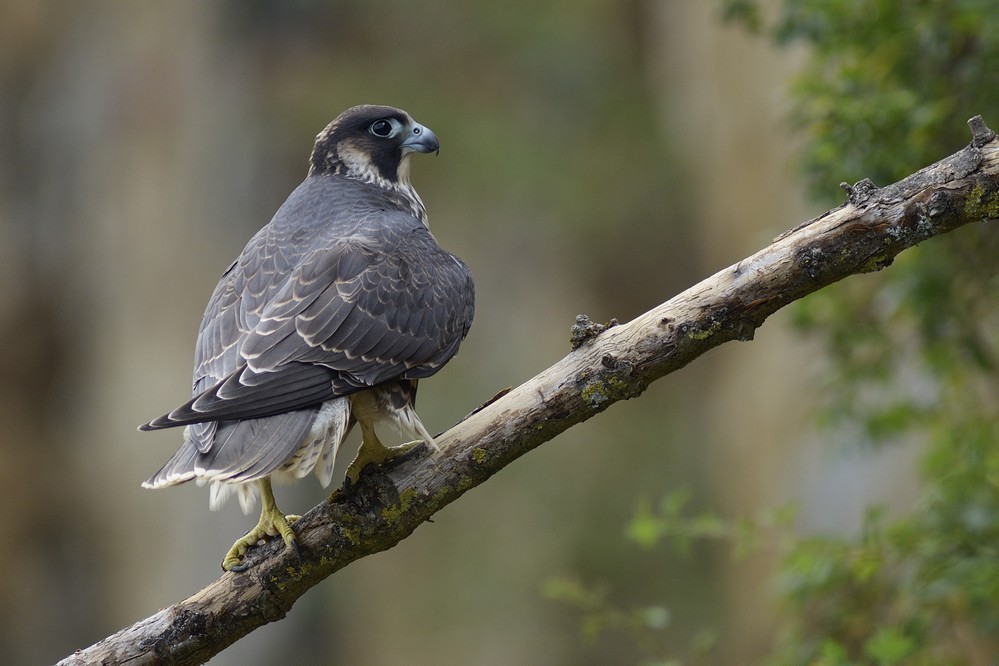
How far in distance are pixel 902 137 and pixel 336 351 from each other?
7.08ft

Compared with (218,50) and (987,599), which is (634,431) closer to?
(218,50)

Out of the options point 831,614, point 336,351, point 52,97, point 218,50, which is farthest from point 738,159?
point 336,351

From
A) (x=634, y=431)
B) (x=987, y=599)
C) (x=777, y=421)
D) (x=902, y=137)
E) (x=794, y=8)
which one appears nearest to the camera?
(x=987, y=599)

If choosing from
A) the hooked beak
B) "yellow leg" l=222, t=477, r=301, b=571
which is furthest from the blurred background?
"yellow leg" l=222, t=477, r=301, b=571

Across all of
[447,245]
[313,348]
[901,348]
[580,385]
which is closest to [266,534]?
[313,348]

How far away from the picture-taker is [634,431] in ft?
50.7

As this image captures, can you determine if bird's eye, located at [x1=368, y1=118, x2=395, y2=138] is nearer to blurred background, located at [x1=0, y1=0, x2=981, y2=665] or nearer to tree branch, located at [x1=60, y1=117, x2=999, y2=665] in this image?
tree branch, located at [x1=60, y1=117, x2=999, y2=665]

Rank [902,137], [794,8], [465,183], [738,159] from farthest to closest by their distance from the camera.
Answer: [465,183]
[738,159]
[794,8]
[902,137]

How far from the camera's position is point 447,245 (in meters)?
15.2

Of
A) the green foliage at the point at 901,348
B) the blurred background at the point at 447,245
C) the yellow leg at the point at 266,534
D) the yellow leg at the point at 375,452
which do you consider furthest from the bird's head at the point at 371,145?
the blurred background at the point at 447,245

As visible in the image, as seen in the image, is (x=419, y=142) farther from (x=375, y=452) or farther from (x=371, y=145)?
(x=375, y=452)

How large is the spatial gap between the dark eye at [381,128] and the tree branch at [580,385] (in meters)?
1.87

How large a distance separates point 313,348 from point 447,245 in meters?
11.8

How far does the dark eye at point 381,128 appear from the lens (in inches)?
191
